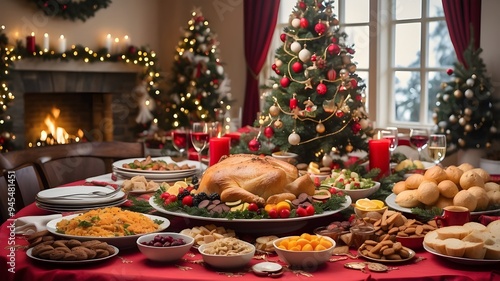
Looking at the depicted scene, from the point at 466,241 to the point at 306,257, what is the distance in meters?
0.41

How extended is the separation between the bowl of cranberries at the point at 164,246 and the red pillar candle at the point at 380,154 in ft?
3.94

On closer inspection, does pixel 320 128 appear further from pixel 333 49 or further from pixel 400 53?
pixel 400 53

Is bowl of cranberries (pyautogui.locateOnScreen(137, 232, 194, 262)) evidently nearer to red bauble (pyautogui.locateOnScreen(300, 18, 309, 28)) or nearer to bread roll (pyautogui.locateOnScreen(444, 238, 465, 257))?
bread roll (pyautogui.locateOnScreen(444, 238, 465, 257))

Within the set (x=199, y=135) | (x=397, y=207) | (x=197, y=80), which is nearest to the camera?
(x=397, y=207)

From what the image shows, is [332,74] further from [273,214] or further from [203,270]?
[203,270]

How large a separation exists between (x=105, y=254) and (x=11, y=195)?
3.51ft

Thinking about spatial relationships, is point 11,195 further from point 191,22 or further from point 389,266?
point 191,22

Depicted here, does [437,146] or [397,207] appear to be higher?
[437,146]

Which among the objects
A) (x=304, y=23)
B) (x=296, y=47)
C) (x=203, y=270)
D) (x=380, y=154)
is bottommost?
(x=203, y=270)

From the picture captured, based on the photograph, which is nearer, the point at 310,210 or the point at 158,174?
the point at 310,210

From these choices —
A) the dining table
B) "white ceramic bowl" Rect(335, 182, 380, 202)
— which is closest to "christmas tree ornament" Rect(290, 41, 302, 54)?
"white ceramic bowl" Rect(335, 182, 380, 202)

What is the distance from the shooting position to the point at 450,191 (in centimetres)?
Answer: 208

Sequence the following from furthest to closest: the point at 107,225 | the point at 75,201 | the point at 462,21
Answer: the point at 462,21 < the point at 75,201 < the point at 107,225

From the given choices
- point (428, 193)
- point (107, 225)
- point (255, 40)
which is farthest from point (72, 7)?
point (428, 193)
